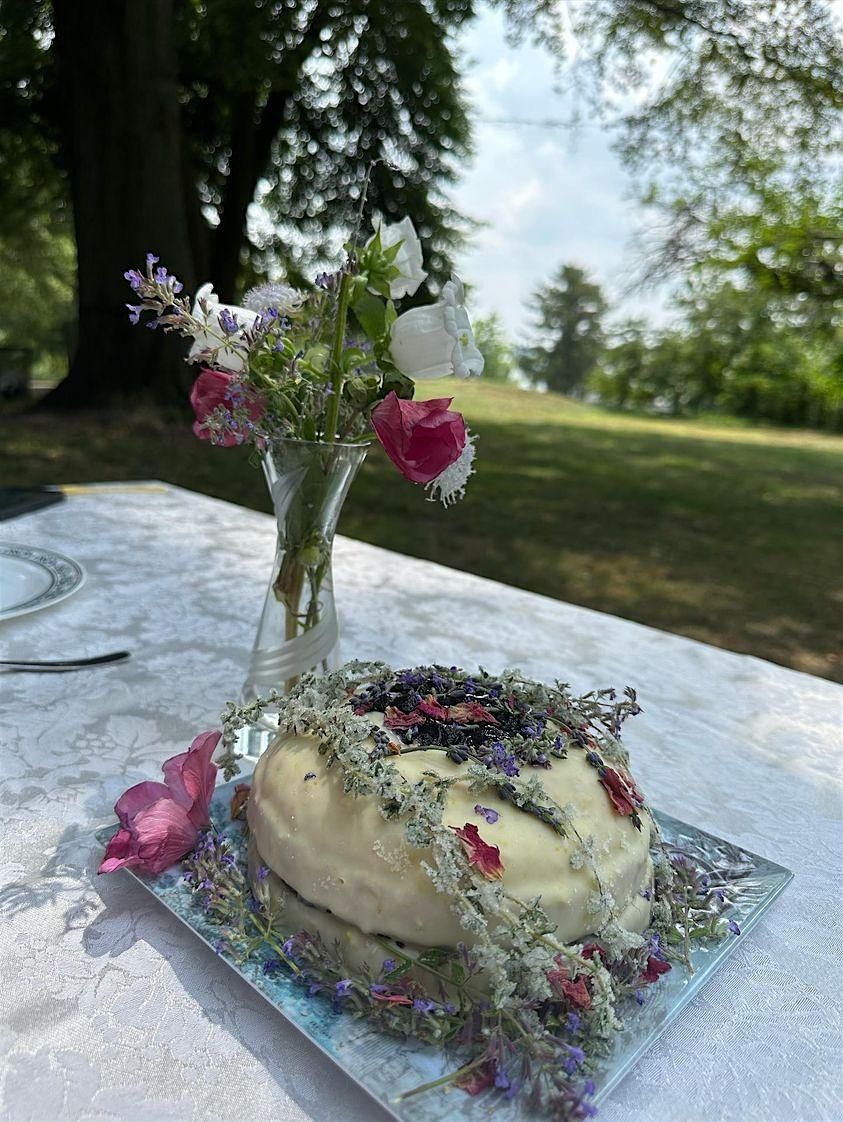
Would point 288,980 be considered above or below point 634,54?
below

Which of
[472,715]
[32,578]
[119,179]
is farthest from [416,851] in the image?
[119,179]

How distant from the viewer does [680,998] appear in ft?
1.78

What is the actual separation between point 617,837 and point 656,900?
0.24 feet

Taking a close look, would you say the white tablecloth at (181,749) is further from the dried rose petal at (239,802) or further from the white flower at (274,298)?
the white flower at (274,298)

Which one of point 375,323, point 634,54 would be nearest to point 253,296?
point 375,323

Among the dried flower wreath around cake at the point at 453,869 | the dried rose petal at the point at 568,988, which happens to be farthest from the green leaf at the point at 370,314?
the dried rose petal at the point at 568,988

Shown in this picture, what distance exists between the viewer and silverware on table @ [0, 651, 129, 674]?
104 centimetres

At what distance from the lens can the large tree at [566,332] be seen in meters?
45.7

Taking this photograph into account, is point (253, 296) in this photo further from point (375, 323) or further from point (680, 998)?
point (680, 998)

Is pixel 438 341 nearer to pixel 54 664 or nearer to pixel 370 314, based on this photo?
pixel 370 314

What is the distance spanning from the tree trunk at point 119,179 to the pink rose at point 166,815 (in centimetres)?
641

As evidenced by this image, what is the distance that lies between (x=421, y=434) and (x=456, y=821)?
324 mm

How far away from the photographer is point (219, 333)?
32.9 inches

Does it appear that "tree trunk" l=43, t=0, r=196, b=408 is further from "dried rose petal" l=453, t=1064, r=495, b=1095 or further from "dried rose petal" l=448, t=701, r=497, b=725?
"dried rose petal" l=453, t=1064, r=495, b=1095
